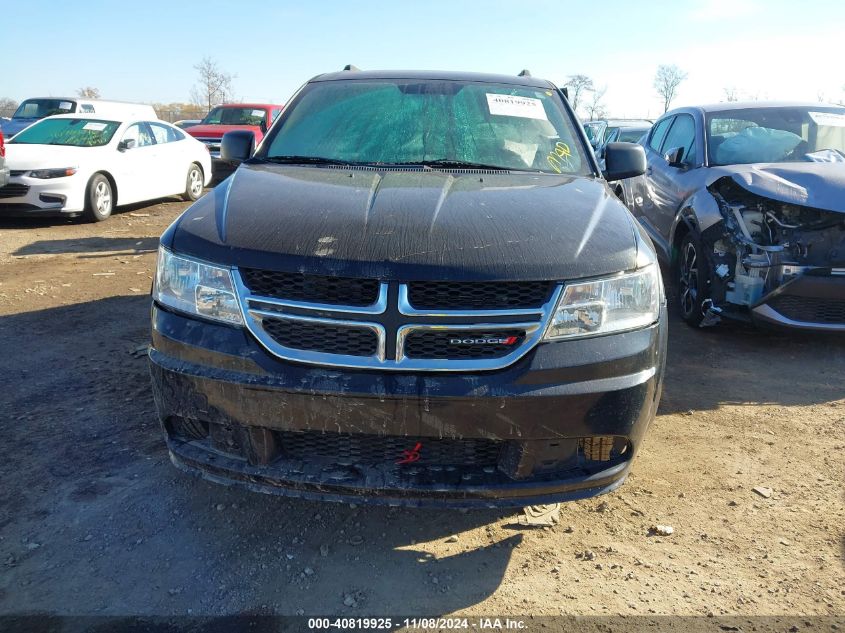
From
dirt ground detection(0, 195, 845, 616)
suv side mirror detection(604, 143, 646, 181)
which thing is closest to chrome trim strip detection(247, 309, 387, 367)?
dirt ground detection(0, 195, 845, 616)

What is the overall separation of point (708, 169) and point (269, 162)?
11.9ft

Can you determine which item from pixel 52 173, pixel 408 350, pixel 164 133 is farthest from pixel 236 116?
pixel 408 350

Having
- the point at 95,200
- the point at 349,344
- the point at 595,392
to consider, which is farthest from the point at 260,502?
the point at 95,200

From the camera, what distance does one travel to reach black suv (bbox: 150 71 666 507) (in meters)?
2.02

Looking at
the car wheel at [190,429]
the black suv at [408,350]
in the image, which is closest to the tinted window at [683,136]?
the black suv at [408,350]

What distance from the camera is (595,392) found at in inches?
80.9

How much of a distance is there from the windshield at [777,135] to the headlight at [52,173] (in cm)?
786

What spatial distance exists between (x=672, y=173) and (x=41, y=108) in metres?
15.2

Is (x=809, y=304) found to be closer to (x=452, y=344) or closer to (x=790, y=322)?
(x=790, y=322)

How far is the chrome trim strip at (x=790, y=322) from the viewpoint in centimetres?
433

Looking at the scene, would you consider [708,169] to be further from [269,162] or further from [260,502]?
[260,502]

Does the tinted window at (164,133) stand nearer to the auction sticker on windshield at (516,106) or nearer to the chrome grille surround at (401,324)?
the auction sticker on windshield at (516,106)

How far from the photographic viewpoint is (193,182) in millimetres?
12047

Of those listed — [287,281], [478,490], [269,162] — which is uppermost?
[269,162]
